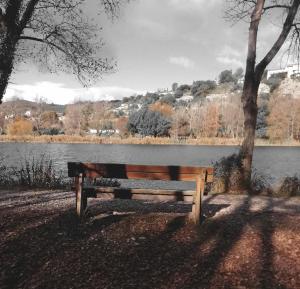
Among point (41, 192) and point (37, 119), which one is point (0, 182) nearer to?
point (41, 192)

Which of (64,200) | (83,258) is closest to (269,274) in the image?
(83,258)

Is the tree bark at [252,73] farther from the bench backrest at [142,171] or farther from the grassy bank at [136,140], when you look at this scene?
the grassy bank at [136,140]

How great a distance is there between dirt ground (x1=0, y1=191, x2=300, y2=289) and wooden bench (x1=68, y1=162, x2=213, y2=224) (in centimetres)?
44

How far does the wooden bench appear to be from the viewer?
7.27 m

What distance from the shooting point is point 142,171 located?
24.7 ft

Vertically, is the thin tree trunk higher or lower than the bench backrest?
higher

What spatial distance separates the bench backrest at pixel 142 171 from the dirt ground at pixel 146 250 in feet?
2.77

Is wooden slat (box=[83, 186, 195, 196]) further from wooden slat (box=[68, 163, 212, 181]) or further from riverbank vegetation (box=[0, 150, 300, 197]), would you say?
riverbank vegetation (box=[0, 150, 300, 197])

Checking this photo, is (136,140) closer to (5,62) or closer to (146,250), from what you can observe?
(5,62)

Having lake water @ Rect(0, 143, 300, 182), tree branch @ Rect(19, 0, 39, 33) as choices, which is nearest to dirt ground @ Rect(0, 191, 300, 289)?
tree branch @ Rect(19, 0, 39, 33)

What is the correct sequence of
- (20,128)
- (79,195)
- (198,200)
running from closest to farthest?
(198,200) → (79,195) → (20,128)

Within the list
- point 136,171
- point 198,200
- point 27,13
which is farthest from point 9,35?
point 198,200

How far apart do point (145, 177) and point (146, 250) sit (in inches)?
67.2

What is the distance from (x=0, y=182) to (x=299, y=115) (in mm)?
66464
